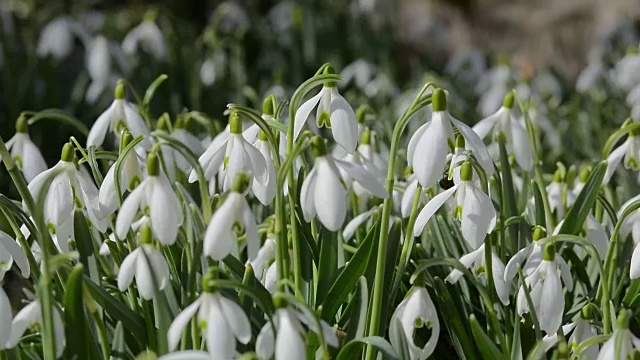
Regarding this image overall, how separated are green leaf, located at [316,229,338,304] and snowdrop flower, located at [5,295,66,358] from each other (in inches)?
19.1

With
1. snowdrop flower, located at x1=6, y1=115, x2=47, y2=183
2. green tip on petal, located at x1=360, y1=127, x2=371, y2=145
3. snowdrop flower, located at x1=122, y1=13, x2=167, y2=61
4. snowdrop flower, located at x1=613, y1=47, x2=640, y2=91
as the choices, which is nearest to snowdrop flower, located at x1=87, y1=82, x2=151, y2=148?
snowdrop flower, located at x1=6, y1=115, x2=47, y2=183

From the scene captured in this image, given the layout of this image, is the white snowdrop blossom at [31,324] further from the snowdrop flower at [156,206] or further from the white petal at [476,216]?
the white petal at [476,216]

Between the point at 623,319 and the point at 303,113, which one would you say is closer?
the point at 623,319

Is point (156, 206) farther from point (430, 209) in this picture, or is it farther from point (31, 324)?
point (430, 209)

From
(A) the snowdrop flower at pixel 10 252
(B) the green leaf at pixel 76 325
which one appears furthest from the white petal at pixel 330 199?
(A) the snowdrop flower at pixel 10 252

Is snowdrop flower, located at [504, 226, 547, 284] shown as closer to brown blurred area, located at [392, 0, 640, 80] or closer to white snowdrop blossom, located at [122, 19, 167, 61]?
white snowdrop blossom, located at [122, 19, 167, 61]

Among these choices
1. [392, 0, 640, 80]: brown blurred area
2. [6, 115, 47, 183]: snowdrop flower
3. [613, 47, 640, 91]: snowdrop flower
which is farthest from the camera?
[392, 0, 640, 80]: brown blurred area

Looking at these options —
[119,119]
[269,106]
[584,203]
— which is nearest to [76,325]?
[269,106]

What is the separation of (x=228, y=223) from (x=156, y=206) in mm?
125

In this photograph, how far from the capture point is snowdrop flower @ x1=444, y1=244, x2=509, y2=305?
161cm

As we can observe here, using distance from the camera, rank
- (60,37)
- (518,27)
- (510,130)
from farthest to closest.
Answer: (518,27) → (60,37) → (510,130)

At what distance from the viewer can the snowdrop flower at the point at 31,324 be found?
4.12 feet

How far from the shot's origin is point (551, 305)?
1471 mm

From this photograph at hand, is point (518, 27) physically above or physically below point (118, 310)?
below
